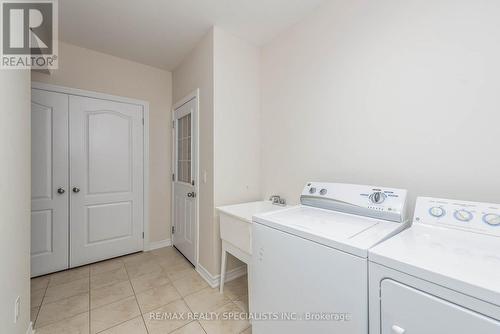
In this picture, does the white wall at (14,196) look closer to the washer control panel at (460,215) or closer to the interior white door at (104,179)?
the interior white door at (104,179)

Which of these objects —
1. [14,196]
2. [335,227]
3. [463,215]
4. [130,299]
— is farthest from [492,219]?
[130,299]

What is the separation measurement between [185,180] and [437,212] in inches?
97.2

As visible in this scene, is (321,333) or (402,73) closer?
(321,333)

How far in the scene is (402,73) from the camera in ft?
4.35

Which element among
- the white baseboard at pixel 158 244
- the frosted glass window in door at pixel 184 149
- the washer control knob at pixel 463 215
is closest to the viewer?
the washer control knob at pixel 463 215

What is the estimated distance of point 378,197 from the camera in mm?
1241

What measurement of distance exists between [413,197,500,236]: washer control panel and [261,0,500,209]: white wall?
0.54ft

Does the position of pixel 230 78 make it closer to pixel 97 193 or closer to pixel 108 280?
pixel 97 193

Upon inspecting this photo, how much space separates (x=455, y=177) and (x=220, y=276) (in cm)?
196

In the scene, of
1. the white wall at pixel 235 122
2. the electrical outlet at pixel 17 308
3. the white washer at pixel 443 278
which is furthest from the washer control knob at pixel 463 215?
the electrical outlet at pixel 17 308

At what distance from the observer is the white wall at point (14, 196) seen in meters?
1.01

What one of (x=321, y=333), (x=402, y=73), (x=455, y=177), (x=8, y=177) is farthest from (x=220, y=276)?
(x=402, y=73)

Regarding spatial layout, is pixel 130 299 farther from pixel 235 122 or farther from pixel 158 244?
pixel 235 122

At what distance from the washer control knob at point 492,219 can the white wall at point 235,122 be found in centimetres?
174
